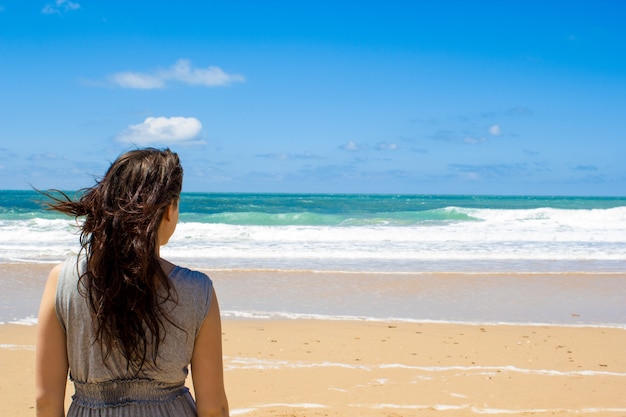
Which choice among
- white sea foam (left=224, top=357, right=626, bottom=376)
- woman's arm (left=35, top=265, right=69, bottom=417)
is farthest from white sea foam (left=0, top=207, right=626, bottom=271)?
woman's arm (left=35, top=265, right=69, bottom=417)

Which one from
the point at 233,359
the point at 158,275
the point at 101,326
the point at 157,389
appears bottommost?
the point at 233,359

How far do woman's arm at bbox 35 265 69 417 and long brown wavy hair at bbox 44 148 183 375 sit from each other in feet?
0.36

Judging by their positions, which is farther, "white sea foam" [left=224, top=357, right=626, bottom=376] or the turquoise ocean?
the turquoise ocean

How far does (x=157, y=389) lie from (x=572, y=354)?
5.68m

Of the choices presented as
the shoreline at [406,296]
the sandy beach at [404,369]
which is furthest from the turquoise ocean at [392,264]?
the sandy beach at [404,369]

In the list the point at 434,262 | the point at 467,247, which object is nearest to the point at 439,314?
the point at 434,262

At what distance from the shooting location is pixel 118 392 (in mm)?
1528

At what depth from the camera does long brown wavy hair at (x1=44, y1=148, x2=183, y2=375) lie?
140 centimetres

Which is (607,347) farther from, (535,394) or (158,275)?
(158,275)

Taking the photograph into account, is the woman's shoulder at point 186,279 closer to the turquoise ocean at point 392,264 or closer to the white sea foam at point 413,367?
the turquoise ocean at point 392,264

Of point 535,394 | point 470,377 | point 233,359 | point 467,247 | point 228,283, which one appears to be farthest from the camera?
point 467,247

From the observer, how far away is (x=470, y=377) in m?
5.34

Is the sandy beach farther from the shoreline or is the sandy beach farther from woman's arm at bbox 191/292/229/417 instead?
woman's arm at bbox 191/292/229/417

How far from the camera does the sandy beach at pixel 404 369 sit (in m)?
4.62
